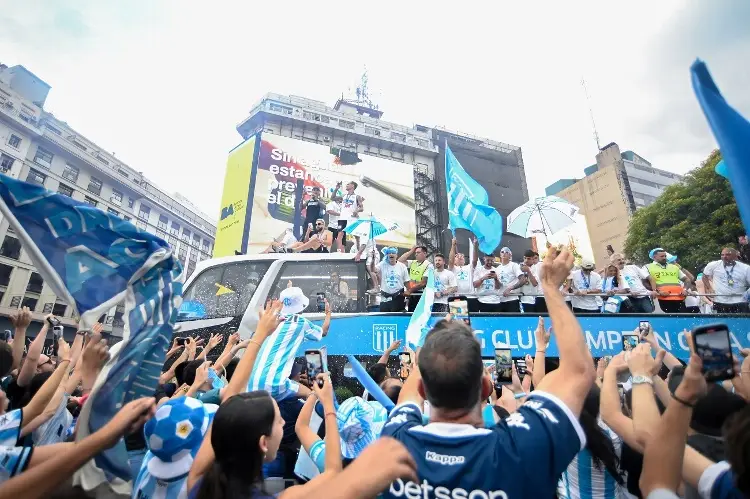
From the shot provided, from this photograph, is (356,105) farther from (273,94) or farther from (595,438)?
(595,438)

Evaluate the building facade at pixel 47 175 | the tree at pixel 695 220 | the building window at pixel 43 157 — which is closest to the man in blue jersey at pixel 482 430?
the tree at pixel 695 220

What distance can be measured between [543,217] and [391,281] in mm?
3153

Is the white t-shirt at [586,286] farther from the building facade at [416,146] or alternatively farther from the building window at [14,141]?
the building window at [14,141]

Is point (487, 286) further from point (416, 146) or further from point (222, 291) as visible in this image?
point (416, 146)

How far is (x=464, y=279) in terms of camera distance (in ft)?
25.8

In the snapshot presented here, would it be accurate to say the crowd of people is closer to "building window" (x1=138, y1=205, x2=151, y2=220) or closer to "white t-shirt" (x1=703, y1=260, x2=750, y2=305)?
"white t-shirt" (x1=703, y1=260, x2=750, y2=305)

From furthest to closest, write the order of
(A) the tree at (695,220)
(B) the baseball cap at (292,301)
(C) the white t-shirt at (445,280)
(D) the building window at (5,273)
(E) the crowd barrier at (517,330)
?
(D) the building window at (5,273) < (A) the tree at (695,220) < (C) the white t-shirt at (445,280) < (E) the crowd barrier at (517,330) < (B) the baseball cap at (292,301)

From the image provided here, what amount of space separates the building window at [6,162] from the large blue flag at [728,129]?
124 feet

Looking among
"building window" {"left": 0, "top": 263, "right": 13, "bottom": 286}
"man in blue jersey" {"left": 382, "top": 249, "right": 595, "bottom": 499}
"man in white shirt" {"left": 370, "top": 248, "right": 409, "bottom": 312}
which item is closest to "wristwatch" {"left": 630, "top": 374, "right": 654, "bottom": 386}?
"man in blue jersey" {"left": 382, "top": 249, "right": 595, "bottom": 499}

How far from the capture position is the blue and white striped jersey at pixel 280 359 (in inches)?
116

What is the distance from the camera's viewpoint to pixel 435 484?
1242mm

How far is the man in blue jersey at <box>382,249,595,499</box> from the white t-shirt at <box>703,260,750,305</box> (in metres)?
7.39

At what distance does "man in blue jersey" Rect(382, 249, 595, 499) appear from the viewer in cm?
119

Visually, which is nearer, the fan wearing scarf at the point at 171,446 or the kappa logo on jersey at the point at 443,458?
the kappa logo on jersey at the point at 443,458
